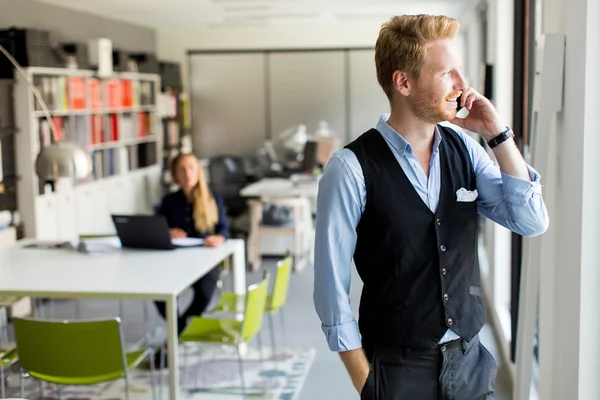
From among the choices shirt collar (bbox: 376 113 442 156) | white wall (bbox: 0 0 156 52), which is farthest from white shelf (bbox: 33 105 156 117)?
shirt collar (bbox: 376 113 442 156)

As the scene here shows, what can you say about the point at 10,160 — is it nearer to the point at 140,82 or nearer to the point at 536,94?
the point at 140,82

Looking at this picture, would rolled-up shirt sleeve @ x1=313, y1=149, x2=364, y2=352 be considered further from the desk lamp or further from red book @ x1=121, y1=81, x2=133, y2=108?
red book @ x1=121, y1=81, x2=133, y2=108

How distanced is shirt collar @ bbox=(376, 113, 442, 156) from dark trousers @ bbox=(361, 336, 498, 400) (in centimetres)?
47

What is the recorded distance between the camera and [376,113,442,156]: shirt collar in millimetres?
2008

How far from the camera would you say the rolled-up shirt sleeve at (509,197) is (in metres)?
1.99

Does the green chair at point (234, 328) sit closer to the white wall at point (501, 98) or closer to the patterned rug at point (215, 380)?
the patterned rug at point (215, 380)

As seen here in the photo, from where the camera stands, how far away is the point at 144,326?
247 inches

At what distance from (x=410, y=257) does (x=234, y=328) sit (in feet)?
8.99

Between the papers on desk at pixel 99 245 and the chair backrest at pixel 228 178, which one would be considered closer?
the papers on desk at pixel 99 245

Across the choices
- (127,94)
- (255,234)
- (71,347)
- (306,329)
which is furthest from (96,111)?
(71,347)

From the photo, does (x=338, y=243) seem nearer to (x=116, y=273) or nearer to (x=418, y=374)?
(x=418, y=374)

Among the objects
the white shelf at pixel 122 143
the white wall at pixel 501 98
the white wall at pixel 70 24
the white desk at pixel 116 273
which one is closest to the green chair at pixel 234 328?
the white desk at pixel 116 273

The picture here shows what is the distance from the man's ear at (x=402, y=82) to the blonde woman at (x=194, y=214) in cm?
350

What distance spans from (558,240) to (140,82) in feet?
25.7
